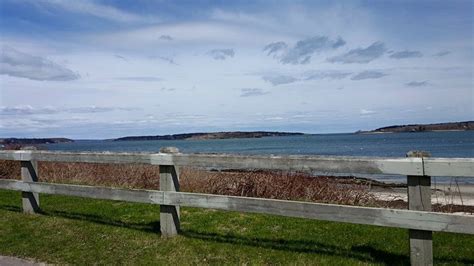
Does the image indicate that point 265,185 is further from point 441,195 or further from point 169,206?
point 441,195

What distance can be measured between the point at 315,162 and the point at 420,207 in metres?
1.29

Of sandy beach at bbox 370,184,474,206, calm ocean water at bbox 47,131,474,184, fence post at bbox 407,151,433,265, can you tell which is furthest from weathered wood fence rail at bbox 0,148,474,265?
calm ocean water at bbox 47,131,474,184

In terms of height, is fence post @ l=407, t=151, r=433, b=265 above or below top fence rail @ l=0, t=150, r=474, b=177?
below

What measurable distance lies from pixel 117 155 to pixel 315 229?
3360mm

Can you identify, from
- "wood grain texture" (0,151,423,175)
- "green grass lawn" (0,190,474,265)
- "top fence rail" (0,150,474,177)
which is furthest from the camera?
"green grass lawn" (0,190,474,265)

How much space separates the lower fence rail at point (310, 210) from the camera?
492 cm

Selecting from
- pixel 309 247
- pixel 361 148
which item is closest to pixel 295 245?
pixel 309 247

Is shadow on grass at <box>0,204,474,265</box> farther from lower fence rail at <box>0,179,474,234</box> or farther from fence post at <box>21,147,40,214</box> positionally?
fence post at <box>21,147,40,214</box>

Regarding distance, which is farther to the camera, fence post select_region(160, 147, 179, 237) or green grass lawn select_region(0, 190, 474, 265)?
fence post select_region(160, 147, 179, 237)

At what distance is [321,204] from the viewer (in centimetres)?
574

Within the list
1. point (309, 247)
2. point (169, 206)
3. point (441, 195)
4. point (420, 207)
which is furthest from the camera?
point (441, 195)

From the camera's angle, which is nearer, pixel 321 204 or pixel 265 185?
pixel 321 204

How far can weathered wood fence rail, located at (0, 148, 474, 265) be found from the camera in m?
4.94

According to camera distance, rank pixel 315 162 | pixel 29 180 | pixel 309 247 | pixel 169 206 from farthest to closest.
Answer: pixel 29 180, pixel 169 206, pixel 309 247, pixel 315 162
